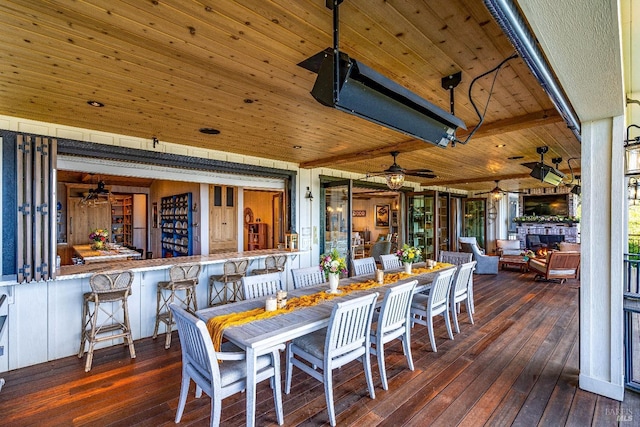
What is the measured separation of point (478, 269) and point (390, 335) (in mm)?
6390

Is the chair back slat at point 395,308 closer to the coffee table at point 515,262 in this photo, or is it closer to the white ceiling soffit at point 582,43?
the white ceiling soffit at point 582,43

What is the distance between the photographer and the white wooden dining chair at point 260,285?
123 inches

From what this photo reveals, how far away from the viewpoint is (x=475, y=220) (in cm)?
1082

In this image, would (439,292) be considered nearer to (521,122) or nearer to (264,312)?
(521,122)

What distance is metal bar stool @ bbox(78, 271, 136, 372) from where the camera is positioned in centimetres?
318

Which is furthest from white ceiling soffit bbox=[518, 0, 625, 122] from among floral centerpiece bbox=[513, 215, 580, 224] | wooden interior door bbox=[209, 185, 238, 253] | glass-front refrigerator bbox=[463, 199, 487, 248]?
floral centerpiece bbox=[513, 215, 580, 224]

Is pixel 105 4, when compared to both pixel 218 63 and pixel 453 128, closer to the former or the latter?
pixel 218 63

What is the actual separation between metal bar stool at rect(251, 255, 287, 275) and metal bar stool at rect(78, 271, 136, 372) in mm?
1787

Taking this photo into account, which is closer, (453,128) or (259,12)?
(259,12)

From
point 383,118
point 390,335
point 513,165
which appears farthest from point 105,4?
point 513,165

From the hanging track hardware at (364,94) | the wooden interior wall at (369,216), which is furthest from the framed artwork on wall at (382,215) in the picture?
the hanging track hardware at (364,94)

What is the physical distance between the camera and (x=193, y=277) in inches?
155

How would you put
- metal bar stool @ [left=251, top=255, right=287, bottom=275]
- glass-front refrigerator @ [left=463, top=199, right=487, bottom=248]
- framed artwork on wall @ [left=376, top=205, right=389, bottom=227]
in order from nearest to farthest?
metal bar stool @ [left=251, top=255, right=287, bottom=275] → glass-front refrigerator @ [left=463, top=199, right=487, bottom=248] → framed artwork on wall @ [left=376, top=205, right=389, bottom=227]

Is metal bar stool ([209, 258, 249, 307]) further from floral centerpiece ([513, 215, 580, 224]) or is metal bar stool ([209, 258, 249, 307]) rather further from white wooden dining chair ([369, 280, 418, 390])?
floral centerpiece ([513, 215, 580, 224])
